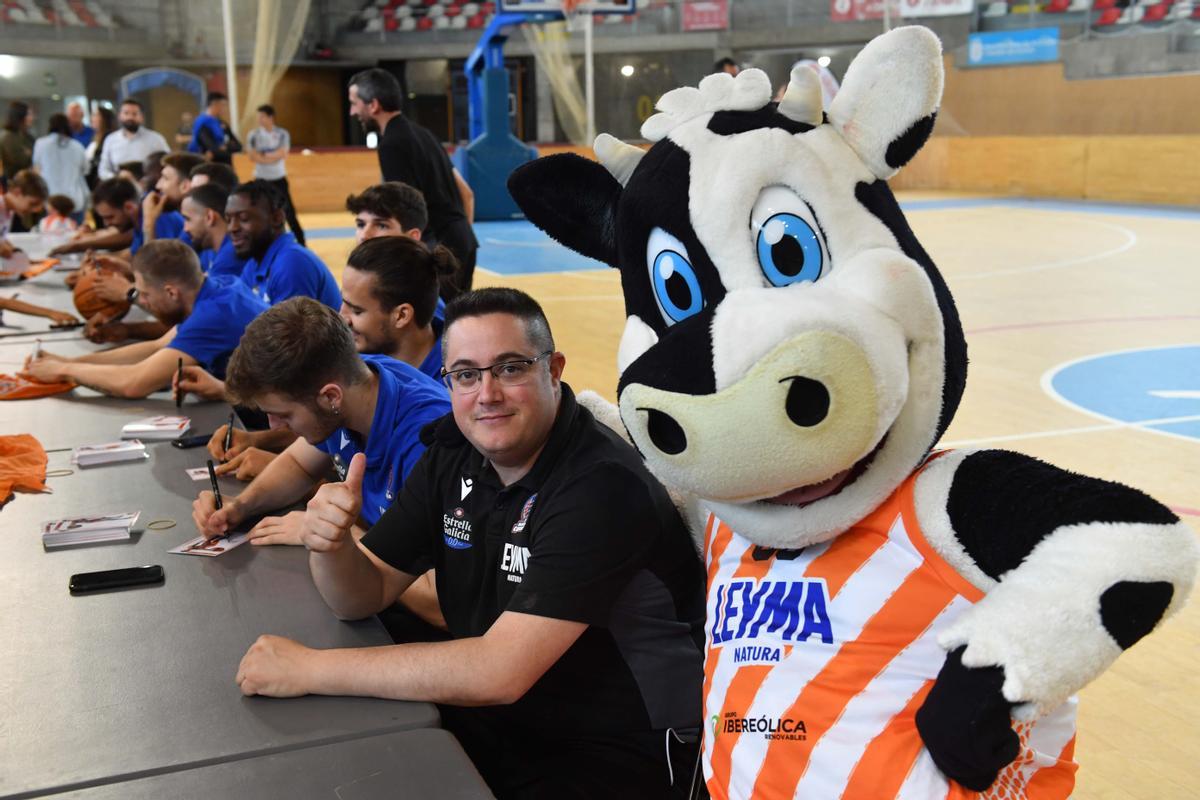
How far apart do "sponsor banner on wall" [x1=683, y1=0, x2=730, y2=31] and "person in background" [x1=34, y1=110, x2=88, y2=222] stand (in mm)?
12339

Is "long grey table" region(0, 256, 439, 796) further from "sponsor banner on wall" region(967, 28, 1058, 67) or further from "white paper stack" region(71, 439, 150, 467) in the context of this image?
"sponsor banner on wall" region(967, 28, 1058, 67)

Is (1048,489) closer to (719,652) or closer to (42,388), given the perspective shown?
(719,652)

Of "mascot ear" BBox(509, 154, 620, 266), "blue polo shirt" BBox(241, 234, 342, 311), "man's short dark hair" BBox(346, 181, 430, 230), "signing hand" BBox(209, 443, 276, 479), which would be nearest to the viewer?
"mascot ear" BBox(509, 154, 620, 266)

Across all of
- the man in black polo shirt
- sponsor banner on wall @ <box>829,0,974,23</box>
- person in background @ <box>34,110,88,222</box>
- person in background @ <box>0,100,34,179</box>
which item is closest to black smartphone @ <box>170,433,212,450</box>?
the man in black polo shirt

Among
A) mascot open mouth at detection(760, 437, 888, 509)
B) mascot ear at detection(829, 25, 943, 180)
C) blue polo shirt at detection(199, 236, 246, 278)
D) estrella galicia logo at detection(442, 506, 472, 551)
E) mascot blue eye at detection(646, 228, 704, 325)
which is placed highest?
mascot ear at detection(829, 25, 943, 180)

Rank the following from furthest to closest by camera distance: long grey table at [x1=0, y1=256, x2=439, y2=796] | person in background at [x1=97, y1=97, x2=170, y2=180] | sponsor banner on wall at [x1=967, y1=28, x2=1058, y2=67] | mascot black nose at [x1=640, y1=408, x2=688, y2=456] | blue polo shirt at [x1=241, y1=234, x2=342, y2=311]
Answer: sponsor banner on wall at [x1=967, y1=28, x2=1058, y2=67] < person in background at [x1=97, y1=97, x2=170, y2=180] < blue polo shirt at [x1=241, y1=234, x2=342, y2=311] < long grey table at [x1=0, y1=256, x2=439, y2=796] < mascot black nose at [x1=640, y1=408, x2=688, y2=456]

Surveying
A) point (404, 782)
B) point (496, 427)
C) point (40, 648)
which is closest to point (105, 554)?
point (40, 648)

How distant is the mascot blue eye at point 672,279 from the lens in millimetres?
1558

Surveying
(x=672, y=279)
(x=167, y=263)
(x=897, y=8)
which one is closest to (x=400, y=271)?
(x=167, y=263)

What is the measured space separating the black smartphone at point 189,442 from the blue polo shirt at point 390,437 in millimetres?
674

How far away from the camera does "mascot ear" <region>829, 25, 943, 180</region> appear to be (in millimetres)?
1498

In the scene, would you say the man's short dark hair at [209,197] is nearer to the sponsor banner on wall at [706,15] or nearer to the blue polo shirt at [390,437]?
the blue polo shirt at [390,437]

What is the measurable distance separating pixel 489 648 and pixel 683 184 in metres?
0.86

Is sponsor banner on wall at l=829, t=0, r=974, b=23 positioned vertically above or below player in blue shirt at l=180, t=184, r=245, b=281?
above
